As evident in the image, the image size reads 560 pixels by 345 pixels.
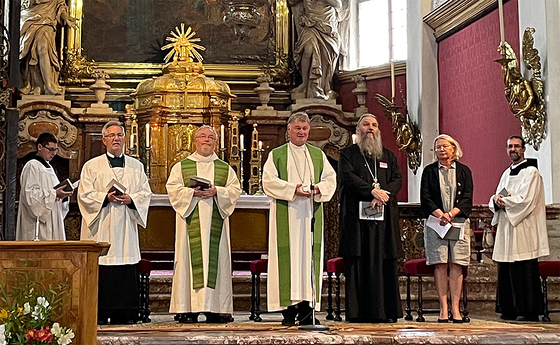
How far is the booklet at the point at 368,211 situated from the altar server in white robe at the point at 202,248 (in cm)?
116

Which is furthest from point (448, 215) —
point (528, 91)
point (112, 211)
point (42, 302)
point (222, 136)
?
point (222, 136)

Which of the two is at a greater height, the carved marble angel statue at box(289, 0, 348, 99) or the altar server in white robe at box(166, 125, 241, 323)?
the carved marble angel statue at box(289, 0, 348, 99)

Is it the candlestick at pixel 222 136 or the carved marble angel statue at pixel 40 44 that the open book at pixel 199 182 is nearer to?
the candlestick at pixel 222 136

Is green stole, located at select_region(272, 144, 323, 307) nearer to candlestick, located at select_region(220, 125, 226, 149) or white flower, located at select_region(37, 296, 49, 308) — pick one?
white flower, located at select_region(37, 296, 49, 308)

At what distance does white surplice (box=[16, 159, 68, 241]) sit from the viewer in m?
8.91

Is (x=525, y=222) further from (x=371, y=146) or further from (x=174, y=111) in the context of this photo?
(x=174, y=111)

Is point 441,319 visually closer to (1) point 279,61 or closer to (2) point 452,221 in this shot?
(2) point 452,221

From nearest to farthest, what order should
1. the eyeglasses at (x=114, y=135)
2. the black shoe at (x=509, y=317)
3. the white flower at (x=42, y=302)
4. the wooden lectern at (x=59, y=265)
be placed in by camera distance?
the white flower at (x=42, y=302)
the wooden lectern at (x=59, y=265)
the eyeglasses at (x=114, y=135)
the black shoe at (x=509, y=317)

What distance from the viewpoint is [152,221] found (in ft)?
37.0

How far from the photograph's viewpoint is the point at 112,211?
838cm

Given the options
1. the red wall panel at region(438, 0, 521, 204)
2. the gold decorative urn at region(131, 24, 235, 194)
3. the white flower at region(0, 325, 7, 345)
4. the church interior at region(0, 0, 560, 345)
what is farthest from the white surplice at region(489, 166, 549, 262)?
the gold decorative urn at region(131, 24, 235, 194)

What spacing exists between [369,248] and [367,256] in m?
0.08

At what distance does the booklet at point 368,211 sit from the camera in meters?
8.24

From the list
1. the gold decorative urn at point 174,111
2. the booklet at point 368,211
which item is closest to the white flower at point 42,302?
the booklet at point 368,211
